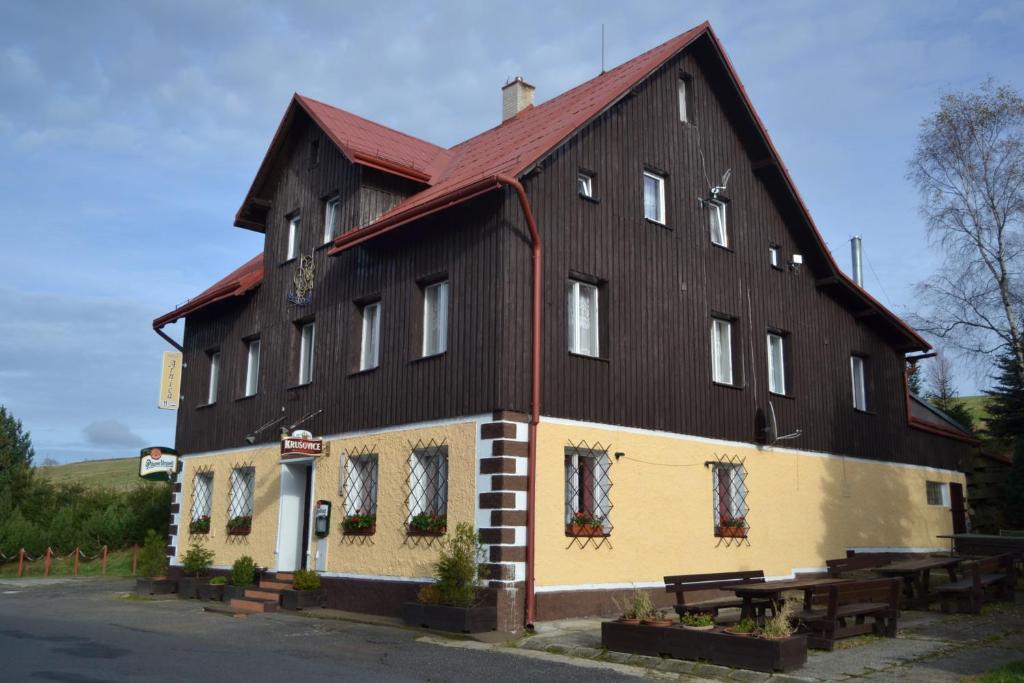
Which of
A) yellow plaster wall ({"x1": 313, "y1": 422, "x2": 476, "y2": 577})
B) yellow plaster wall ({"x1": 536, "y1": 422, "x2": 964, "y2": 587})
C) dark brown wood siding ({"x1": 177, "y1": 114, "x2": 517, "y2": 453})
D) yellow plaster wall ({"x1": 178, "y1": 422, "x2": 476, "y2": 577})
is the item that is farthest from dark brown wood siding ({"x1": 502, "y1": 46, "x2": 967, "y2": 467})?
yellow plaster wall ({"x1": 178, "y1": 422, "x2": 476, "y2": 577})

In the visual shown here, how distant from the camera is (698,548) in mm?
16609

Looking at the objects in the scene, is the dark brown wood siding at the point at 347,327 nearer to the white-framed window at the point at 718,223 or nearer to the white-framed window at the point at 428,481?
the white-framed window at the point at 428,481

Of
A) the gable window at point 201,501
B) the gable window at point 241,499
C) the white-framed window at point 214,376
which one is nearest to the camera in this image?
the gable window at point 241,499

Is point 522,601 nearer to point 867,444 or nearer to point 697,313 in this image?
point 697,313

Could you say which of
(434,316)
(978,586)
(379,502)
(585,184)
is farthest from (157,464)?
(978,586)

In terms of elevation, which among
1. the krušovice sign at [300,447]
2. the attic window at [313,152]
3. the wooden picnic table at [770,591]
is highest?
the attic window at [313,152]

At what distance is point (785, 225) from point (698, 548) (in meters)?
8.01

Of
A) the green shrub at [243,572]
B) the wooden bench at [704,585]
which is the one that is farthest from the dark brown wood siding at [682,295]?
the green shrub at [243,572]

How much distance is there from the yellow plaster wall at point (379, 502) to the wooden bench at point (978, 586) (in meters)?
7.40

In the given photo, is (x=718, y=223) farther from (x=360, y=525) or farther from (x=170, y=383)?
(x=170, y=383)

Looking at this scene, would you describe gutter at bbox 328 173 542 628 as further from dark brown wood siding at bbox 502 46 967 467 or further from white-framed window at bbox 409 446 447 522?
white-framed window at bbox 409 446 447 522

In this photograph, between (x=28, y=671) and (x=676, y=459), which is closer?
(x=28, y=671)

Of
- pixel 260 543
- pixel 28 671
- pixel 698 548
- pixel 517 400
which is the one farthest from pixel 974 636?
pixel 260 543

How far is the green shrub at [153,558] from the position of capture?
837 inches
